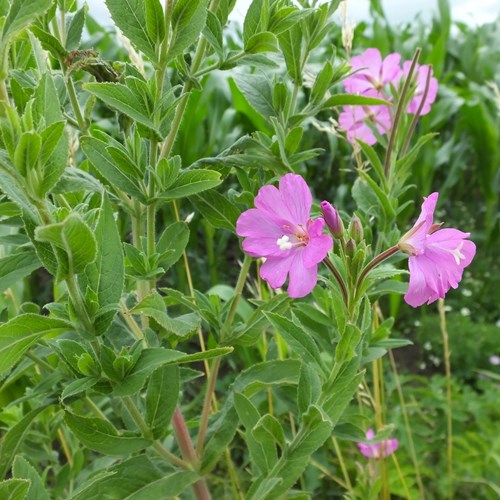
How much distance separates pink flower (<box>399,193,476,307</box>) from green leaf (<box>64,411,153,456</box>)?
36 cm

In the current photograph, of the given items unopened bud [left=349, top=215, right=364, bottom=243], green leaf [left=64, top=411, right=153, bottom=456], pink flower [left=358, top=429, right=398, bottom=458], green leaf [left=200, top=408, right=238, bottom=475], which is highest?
unopened bud [left=349, top=215, right=364, bottom=243]

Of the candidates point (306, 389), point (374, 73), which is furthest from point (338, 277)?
point (374, 73)

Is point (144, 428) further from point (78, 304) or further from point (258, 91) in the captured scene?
point (258, 91)

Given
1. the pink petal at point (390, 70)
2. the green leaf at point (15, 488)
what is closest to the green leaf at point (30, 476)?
the green leaf at point (15, 488)

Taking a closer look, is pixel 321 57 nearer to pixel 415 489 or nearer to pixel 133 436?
pixel 415 489

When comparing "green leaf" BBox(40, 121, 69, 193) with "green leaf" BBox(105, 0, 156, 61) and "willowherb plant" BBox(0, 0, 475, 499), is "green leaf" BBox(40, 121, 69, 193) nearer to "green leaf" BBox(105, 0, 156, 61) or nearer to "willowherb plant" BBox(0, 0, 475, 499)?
"willowherb plant" BBox(0, 0, 475, 499)

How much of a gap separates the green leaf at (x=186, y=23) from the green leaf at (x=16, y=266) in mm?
254

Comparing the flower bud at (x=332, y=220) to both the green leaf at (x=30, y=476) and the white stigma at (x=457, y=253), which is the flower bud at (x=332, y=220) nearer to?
the white stigma at (x=457, y=253)

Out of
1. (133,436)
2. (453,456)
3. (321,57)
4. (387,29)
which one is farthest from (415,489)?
(387,29)

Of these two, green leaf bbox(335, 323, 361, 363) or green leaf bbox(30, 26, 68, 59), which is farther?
green leaf bbox(30, 26, 68, 59)

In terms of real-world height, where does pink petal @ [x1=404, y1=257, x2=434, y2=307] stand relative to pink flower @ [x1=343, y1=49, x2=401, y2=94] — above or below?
below


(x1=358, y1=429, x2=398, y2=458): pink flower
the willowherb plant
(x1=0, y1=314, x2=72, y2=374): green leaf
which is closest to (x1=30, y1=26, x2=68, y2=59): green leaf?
the willowherb plant

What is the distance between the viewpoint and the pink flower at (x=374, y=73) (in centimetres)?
110

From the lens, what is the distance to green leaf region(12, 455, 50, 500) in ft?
2.52
